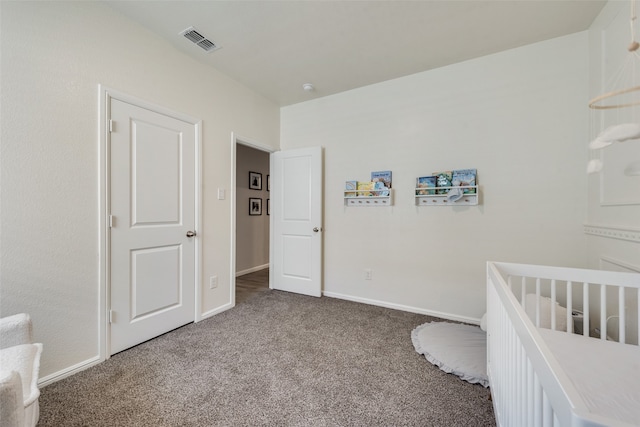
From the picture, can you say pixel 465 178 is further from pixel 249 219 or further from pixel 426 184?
pixel 249 219

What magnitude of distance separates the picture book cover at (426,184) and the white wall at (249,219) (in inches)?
120

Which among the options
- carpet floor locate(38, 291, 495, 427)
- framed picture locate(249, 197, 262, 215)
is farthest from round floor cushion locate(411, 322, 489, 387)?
framed picture locate(249, 197, 262, 215)

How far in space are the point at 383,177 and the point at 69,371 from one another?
3144 mm

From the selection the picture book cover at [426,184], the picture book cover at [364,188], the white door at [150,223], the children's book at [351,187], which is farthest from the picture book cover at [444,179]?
the white door at [150,223]

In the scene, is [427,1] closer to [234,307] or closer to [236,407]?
[236,407]

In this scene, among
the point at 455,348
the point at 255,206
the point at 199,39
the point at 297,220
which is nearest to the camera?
the point at 455,348

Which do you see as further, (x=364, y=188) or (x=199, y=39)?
(x=364, y=188)

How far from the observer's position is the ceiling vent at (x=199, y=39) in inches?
84.9

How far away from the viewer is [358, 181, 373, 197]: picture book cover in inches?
121

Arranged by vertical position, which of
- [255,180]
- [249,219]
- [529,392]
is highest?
[255,180]

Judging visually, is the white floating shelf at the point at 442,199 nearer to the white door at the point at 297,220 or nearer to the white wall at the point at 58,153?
the white door at the point at 297,220

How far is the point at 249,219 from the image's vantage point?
4.80 meters

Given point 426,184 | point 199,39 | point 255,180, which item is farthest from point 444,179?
point 255,180

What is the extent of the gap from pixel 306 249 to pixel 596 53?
10.7 feet
